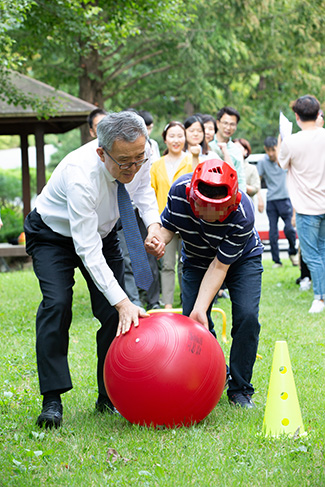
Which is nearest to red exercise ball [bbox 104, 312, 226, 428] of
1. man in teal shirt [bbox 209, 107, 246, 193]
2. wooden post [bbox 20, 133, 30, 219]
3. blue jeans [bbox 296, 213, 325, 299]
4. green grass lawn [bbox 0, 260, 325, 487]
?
green grass lawn [bbox 0, 260, 325, 487]

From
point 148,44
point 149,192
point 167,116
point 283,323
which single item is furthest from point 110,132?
point 167,116

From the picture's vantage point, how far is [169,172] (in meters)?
8.32

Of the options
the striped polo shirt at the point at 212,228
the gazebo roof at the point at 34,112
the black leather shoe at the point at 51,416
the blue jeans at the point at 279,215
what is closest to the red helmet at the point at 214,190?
the striped polo shirt at the point at 212,228

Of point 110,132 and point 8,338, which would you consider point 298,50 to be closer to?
point 8,338

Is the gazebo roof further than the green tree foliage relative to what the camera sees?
No

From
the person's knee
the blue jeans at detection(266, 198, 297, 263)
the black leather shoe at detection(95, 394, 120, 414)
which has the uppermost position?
the person's knee

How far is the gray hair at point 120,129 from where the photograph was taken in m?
3.93

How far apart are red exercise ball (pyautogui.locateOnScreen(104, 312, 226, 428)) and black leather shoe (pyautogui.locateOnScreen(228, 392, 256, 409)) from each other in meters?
0.50

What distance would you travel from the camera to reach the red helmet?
12.7 ft

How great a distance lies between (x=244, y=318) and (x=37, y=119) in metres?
12.2

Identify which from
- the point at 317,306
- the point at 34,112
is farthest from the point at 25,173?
the point at 317,306

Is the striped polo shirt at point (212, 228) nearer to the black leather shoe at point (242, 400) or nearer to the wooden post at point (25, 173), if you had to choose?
the black leather shoe at point (242, 400)

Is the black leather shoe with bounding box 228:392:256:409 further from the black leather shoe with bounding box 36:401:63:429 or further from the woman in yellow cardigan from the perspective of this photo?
the woman in yellow cardigan

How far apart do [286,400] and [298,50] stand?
18.8 meters
